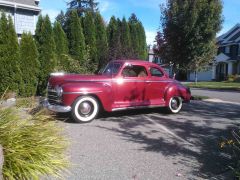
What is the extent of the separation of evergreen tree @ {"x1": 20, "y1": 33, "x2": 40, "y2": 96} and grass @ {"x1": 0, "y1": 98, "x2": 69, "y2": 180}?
10228mm

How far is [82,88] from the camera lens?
8648 mm

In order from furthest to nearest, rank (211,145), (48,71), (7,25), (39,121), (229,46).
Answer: (229,46), (48,71), (7,25), (211,145), (39,121)

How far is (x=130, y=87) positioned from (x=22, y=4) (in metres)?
15.6

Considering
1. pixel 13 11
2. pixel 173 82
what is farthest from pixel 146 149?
pixel 13 11

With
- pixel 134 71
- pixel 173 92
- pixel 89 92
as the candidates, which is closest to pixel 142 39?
pixel 173 92

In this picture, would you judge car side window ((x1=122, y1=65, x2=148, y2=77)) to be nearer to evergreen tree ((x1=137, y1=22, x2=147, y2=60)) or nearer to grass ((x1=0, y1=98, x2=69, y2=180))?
grass ((x1=0, y1=98, x2=69, y2=180))

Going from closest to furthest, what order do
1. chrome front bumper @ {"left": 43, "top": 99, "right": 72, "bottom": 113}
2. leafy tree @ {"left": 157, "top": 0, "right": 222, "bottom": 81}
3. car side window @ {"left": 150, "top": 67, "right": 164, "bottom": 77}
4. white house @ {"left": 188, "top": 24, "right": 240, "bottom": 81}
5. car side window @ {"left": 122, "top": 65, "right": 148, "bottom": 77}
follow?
chrome front bumper @ {"left": 43, "top": 99, "right": 72, "bottom": 113} → car side window @ {"left": 122, "top": 65, "right": 148, "bottom": 77} → car side window @ {"left": 150, "top": 67, "right": 164, "bottom": 77} → leafy tree @ {"left": 157, "top": 0, "right": 222, "bottom": 81} → white house @ {"left": 188, "top": 24, "right": 240, "bottom": 81}

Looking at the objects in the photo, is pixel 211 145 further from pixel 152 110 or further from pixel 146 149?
pixel 152 110

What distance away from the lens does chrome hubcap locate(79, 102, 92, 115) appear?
8.84 m

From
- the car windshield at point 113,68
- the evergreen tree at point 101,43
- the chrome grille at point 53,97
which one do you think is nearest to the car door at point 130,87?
the car windshield at point 113,68

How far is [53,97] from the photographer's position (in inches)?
354

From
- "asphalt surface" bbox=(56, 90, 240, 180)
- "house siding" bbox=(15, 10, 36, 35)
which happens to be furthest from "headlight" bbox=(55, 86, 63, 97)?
"house siding" bbox=(15, 10, 36, 35)

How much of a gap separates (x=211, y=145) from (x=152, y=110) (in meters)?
4.65

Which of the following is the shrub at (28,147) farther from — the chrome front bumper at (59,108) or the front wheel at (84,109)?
the front wheel at (84,109)
